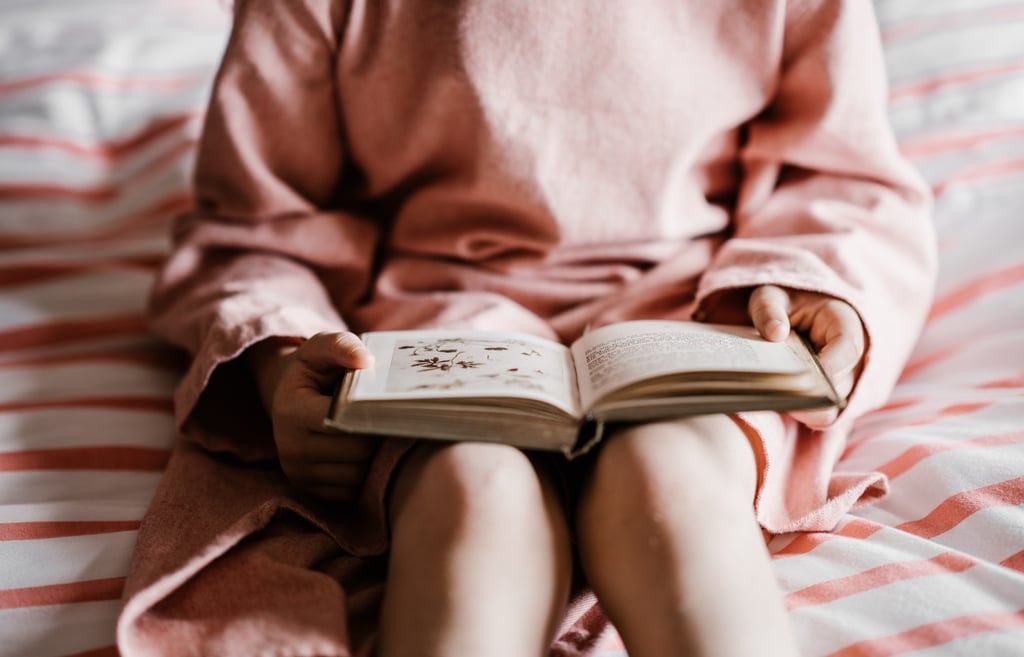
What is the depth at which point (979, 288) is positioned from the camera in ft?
2.78

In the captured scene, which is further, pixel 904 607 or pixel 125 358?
pixel 125 358

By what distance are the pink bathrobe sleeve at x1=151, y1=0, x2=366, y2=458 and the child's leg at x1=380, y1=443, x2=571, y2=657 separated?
207 mm

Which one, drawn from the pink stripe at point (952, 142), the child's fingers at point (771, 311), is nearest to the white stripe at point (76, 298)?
the child's fingers at point (771, 311)

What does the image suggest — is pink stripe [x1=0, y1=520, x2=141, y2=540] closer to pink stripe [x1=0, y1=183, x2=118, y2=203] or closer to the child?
the child

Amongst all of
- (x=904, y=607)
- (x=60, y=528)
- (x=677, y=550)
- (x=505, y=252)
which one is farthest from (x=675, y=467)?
(x=60, y=528)

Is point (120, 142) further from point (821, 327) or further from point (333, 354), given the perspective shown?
point (821, 327)

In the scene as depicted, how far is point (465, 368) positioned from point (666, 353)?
0.12 meters

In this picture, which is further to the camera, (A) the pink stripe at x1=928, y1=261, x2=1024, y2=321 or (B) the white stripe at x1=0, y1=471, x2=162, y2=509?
(A) the pink stripe at x1=928, y1=261, x2=1024, y2=321

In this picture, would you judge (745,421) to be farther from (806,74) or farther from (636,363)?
(806,74)

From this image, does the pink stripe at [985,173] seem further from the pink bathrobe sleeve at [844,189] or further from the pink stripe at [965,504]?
the pink stripe at [965,504]

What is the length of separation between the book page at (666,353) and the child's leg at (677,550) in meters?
0.04

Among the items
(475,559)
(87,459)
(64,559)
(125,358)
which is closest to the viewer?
(475,559)

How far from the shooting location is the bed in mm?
548

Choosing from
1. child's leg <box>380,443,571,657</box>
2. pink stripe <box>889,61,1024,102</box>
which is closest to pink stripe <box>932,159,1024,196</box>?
pink stripe <box>889,61,1024,102</box>
